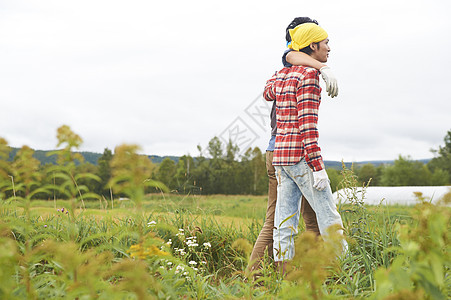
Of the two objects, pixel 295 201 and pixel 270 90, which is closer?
pixel 295 201

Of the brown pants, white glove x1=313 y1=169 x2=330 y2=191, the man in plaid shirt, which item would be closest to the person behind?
the brown pants

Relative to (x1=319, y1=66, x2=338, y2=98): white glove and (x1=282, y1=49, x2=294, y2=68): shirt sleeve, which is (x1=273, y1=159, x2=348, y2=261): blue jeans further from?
(x1=282, y1=49, x2=294, y2=68): shirt sleeve

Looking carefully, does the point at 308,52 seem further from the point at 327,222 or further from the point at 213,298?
the point at 213,298

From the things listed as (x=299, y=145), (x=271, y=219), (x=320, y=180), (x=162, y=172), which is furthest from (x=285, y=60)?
(x=162, y=172)

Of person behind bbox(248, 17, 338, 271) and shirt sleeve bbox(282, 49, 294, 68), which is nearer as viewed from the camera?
person behind bbox(248, 17, 338, 271)

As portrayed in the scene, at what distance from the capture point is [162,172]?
26.9 m

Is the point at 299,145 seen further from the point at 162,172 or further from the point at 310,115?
the point at 162,172

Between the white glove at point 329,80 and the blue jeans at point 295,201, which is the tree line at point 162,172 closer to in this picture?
the blue jeans at point 295,201

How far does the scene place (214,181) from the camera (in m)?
34.7

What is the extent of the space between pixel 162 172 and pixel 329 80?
24.4m

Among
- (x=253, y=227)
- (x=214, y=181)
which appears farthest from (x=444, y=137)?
(x=253, y=227)

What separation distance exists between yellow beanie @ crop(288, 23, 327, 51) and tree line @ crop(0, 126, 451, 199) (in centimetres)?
141

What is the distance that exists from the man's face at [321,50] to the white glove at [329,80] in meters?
0.22

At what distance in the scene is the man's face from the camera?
135 inches
